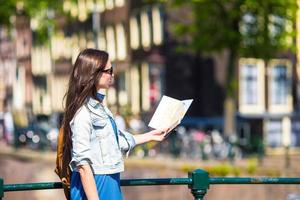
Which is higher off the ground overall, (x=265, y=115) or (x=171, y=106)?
(x=171, y=106)

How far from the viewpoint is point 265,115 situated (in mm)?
28312

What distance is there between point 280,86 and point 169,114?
24286 millimetres

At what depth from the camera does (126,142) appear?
4660mm

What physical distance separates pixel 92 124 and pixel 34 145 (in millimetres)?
22717

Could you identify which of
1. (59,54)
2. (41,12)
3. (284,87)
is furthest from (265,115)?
(59,54)

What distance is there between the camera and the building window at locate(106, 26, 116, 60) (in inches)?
1344

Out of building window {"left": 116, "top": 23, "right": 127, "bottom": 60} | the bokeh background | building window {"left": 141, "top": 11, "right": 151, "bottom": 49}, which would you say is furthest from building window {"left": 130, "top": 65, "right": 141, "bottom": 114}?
building window {"left": 116, "top": 23, "right": 127, "bottom": 60}

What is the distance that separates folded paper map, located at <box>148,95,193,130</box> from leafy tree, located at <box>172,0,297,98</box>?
17.2 metres

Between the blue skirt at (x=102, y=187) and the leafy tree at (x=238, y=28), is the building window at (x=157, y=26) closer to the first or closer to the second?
the leafy tree at (x=238, y=28)

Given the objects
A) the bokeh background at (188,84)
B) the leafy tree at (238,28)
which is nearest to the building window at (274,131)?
the bokeh background at (188,84)

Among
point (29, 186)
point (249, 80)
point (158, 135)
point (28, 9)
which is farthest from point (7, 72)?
point (158, 135)

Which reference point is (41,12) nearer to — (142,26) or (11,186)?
(142,26)

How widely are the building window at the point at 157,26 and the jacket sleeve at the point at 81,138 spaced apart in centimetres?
2542

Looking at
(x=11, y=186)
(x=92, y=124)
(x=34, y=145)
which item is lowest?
(x=34, y=145)
